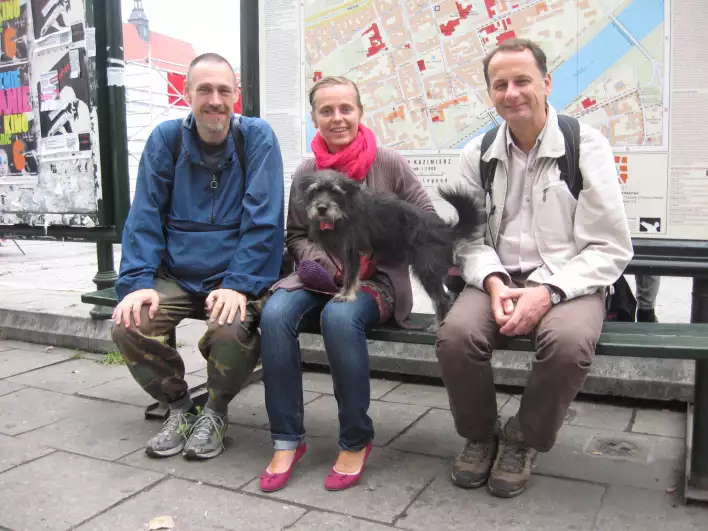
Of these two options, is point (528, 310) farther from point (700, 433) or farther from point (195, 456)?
point (195, 456)

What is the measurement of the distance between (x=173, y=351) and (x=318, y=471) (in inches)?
37.1

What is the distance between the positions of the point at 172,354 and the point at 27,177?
2.88 m

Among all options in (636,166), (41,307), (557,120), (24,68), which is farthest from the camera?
(41,307)

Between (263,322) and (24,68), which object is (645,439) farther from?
(24,68)

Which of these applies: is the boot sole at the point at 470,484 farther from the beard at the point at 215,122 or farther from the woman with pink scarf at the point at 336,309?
the beard at the point at 215,122

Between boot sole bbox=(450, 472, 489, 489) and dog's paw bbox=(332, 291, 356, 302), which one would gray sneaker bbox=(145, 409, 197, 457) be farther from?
boot sole bbox=(450, 472, 489, 489)

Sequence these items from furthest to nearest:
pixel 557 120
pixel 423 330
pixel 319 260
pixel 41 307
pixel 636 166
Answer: pixel 41 307 < pixel 636 166 < pixel 319 260 < pixel 423 330 < pixel 557 120

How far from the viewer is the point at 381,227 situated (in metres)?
2.89

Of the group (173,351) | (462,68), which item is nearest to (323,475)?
(173,351)

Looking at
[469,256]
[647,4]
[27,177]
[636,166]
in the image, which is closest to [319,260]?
[469,256]

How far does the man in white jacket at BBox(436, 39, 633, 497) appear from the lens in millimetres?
2439

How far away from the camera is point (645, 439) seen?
10.5 feet

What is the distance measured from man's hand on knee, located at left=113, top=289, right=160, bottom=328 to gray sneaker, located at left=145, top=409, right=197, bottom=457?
54cm

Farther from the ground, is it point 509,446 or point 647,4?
point 647,4
